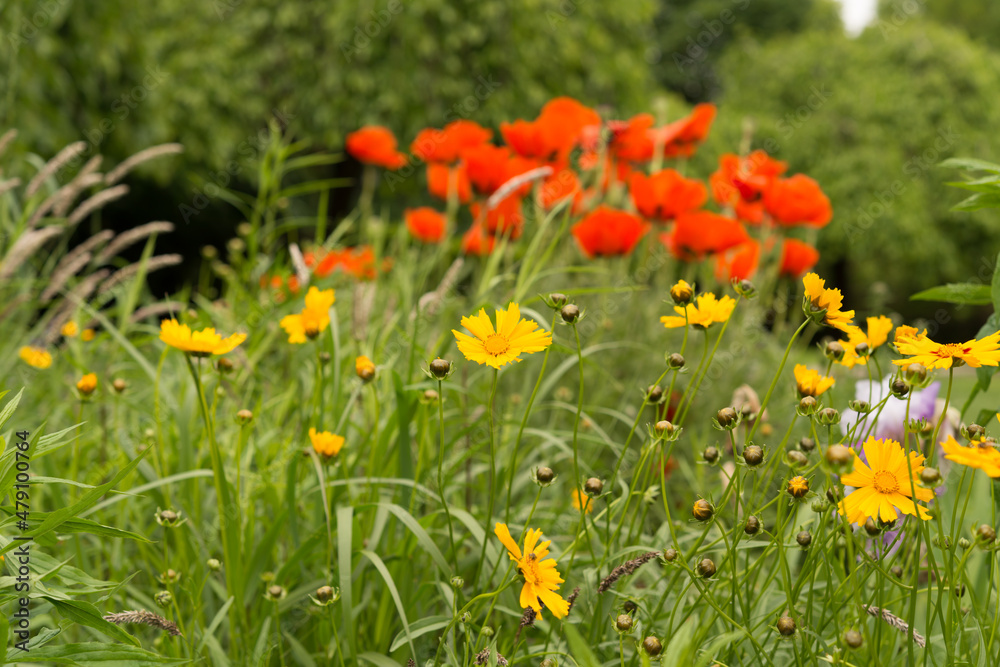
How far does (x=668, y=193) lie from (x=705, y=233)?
14 cm

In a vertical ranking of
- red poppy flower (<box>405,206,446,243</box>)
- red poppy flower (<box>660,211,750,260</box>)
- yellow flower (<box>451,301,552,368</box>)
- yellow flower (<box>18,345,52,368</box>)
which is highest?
yellow flower (<box>451,301,552,368</box>)

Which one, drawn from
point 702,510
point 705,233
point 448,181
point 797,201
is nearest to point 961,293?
point 702,510

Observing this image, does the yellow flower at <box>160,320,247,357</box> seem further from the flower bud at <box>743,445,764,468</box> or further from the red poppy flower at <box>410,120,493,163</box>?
the red poppy flower at <box>410,120,493,163</box>

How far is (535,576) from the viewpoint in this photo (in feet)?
2.06

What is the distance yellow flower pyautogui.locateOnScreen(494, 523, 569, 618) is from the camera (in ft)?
1.96

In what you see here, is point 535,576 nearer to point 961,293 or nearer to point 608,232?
point 961,293

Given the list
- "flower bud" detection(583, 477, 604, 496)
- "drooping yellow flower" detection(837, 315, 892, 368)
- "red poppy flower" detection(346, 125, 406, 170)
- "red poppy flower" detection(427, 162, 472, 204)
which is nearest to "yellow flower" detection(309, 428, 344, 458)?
"flower bud" detection(583, 477, 604, 496)

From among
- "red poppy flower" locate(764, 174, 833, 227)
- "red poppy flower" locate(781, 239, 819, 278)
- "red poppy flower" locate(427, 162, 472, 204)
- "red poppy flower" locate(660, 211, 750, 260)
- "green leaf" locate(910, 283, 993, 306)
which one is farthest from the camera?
"red poppy flower" locate(781, 239, 819, 278)

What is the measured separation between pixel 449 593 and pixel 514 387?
1.07 metres

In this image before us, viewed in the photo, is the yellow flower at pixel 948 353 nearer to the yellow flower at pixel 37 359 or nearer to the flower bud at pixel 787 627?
the flower bud at pixel 787 627

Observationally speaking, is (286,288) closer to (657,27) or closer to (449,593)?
(449,593)

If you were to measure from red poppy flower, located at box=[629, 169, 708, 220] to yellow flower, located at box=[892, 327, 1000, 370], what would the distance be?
1.21m

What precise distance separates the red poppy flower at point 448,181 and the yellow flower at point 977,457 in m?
1.56

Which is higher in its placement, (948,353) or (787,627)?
(948,353)
